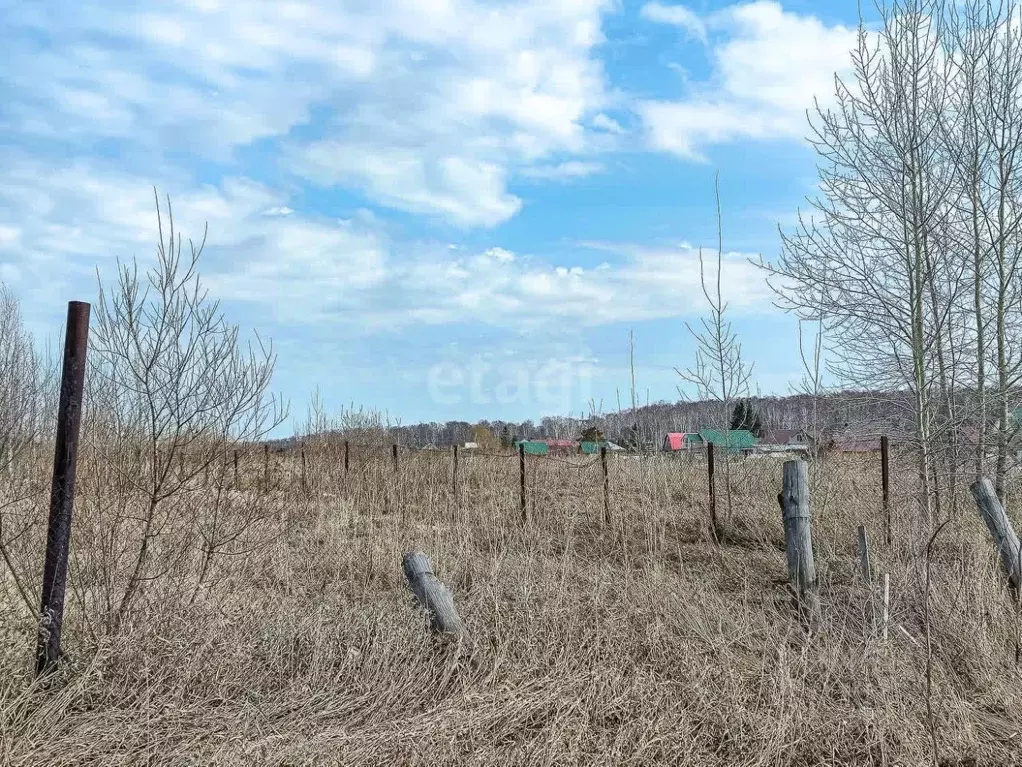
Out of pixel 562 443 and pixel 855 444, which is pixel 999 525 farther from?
pixel 562 443

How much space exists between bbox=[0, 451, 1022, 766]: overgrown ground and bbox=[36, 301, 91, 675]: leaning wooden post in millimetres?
169

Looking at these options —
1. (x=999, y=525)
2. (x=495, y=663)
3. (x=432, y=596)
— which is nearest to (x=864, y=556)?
(x=999, y=525)

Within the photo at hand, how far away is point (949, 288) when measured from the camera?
8.54 m

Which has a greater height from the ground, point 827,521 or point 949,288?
point 949,288

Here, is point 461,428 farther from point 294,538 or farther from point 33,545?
point 33,545

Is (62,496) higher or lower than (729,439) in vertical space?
lower

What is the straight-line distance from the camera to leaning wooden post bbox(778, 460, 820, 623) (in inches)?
217

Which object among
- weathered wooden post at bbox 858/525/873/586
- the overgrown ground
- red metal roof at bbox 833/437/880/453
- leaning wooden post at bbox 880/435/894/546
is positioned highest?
red metal roof at bbox 833/437/880/453

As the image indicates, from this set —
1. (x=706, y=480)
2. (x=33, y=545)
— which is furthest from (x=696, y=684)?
(x=706, y=480)

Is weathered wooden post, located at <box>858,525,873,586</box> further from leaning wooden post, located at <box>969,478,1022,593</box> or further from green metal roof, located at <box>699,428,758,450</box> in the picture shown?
green metal roof, located at <box>699,428,758,450</box>

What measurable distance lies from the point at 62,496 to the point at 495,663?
2.52 metres

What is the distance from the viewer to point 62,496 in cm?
400

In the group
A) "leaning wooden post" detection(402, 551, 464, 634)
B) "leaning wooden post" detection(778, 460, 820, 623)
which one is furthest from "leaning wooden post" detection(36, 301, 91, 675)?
"leaning wooden post" detection(778, 460, 820, 623)

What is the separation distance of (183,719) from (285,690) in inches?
21.3
